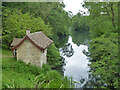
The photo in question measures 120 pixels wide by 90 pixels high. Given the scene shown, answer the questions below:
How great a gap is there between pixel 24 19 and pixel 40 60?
7736 mm

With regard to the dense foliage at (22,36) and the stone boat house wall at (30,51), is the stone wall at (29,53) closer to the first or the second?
Result: the stone boat house wall at (30,51)

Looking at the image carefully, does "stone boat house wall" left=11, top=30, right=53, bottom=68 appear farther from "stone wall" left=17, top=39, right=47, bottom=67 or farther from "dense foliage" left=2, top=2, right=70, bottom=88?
"dense foliage" left=2, top=2, right=70, bottom=88

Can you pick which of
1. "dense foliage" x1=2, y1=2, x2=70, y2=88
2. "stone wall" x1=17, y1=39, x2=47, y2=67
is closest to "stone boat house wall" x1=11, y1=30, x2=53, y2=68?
"stone wall" x1=17, y1=39, x2=47, y2=67

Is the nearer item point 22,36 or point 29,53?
point 29,53

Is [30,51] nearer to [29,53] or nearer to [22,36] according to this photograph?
[29,53]

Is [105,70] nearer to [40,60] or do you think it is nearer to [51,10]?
[40,60]

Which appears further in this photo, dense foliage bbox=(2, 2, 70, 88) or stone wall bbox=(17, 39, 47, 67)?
stone wall bbox=(17, 39, 47, 67)

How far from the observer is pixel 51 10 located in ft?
80.3

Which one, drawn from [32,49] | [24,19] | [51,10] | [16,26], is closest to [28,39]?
[32,49]

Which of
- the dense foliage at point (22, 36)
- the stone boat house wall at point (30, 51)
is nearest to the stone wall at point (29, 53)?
the stone boat house wall at point (30, 51)

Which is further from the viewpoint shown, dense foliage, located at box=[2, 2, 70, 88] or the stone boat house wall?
the stone boat house wall

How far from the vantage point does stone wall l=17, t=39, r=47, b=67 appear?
12.3 meters

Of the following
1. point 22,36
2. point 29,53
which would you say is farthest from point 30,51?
point 22,36

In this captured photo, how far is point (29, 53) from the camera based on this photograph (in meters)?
12.3
